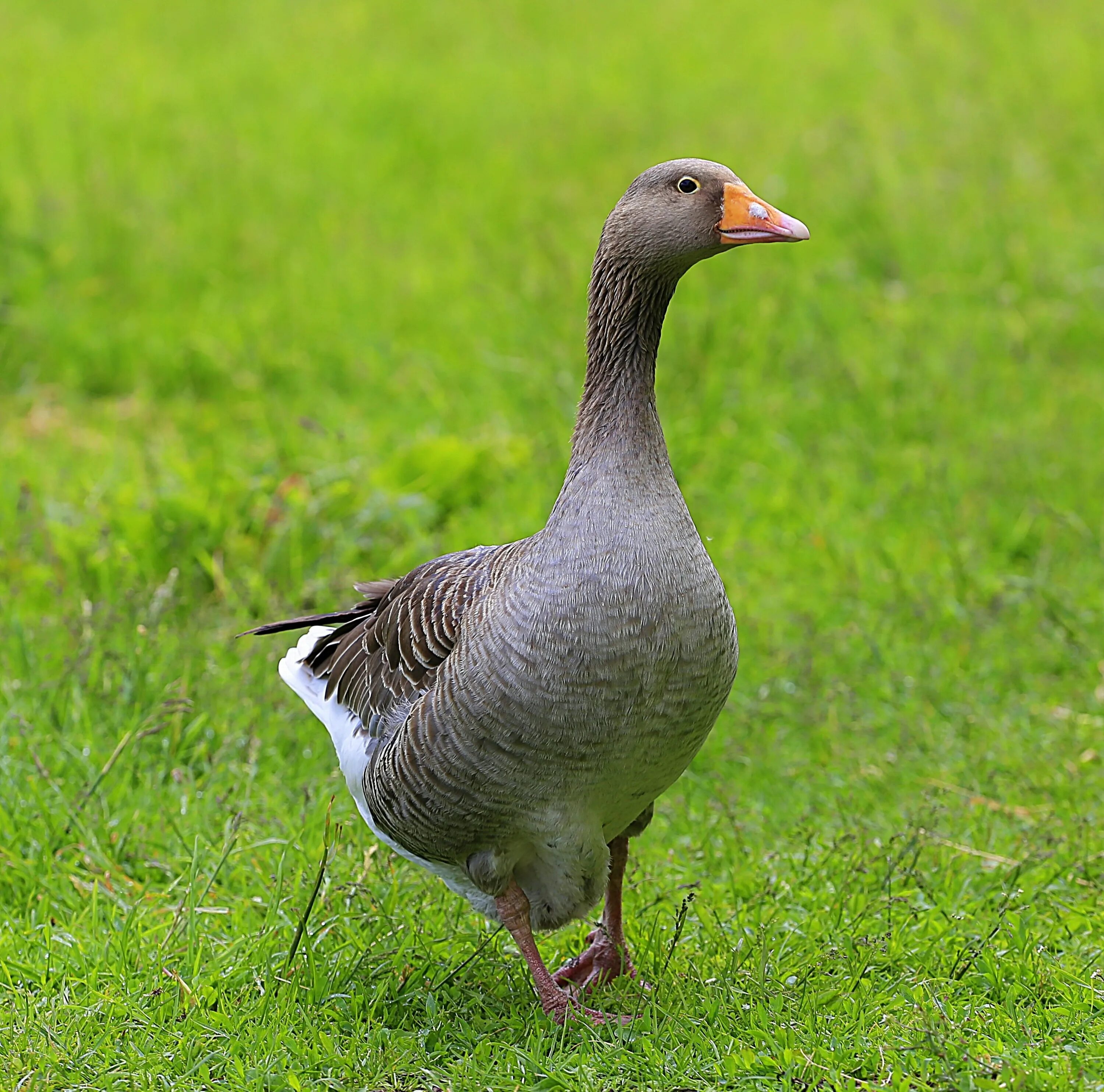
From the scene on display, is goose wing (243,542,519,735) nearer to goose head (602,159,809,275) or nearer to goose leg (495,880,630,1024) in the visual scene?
goose leg (495,880,630,1024)

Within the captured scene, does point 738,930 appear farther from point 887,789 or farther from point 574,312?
point 574,312

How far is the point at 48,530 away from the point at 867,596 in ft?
11.1

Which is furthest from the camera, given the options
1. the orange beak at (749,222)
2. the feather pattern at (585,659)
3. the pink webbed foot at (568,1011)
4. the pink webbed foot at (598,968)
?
the pink webbed foot at (598,968)

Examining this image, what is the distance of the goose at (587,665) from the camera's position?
3262 mm

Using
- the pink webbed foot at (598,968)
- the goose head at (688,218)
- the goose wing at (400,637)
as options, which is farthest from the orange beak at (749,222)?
the pink webbed foot at (598,968)

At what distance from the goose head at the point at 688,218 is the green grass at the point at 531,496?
1785 millimetres

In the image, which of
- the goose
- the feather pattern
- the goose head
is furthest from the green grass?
the goose head

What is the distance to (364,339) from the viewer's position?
8.27 meters

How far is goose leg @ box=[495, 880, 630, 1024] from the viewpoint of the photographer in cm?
354

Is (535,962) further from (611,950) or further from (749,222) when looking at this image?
(749,222)

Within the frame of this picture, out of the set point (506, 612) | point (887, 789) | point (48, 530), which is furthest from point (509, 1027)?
point (48, 530)

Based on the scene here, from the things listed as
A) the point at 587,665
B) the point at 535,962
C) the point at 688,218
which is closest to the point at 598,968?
the point at 535,962

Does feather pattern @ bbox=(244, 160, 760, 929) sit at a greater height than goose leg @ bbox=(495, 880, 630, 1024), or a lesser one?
greater

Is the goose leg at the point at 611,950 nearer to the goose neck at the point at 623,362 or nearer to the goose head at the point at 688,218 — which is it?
the goose neck at the point at 623,362
